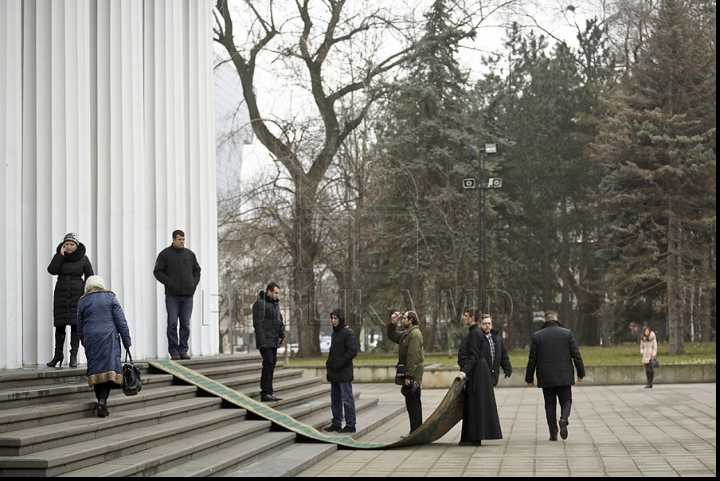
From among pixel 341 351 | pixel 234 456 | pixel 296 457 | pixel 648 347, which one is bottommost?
pixel 296 457

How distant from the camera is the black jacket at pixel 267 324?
1362cm

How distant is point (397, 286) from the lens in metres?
38.0

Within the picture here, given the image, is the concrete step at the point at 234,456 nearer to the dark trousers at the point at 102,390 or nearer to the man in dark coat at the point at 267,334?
the dark trousers at the point at 102,390

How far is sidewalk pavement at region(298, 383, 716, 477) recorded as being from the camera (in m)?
9.83

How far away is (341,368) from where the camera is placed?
13.2m

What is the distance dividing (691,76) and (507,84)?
1744 centimetres

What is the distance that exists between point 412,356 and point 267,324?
239 cm

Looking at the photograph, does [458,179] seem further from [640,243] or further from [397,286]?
[640,243]

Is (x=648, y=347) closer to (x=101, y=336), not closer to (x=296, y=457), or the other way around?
(x=296, y=457)

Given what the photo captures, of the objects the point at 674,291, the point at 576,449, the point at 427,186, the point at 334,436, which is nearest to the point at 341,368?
the point at 334,436

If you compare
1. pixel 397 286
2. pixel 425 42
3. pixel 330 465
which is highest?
pixel 425 42

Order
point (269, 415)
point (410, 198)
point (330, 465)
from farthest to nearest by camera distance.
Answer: point (410, 198)
point (269, 415)
point (330, 465)

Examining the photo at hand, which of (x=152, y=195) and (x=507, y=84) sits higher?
(x=507, y=84)

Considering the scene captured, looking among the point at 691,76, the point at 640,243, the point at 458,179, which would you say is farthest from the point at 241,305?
the point at 691,76
